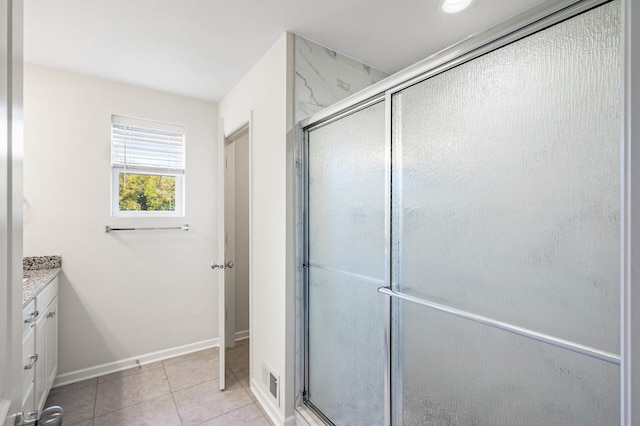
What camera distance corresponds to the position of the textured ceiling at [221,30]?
1555 mm

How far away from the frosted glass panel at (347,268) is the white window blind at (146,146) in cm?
159

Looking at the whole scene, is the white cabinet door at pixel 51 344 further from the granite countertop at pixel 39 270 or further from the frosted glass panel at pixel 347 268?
the frosted glass panel at pixel 347 268

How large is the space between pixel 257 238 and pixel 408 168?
127cm

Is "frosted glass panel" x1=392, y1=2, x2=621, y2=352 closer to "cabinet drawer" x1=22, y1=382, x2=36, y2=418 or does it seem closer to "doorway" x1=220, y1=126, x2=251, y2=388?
"cabinet drawer" x1=22, y1=382, x2=36, y2=418

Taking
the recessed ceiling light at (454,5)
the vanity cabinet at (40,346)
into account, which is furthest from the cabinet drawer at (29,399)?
the recessed ceiling light at (454,5)

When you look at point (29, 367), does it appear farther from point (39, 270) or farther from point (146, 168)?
point (146, 168)

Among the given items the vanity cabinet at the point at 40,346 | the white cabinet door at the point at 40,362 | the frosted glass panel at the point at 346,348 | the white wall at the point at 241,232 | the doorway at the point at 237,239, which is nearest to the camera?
the frosted glass panel at the point at 346,348

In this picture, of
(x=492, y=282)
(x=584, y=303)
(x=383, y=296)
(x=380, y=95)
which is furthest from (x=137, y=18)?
(x=584, y=303)

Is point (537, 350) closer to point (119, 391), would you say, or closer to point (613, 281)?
point (613, 281)

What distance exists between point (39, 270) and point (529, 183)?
298 cm

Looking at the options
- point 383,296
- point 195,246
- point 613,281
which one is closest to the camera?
point 613,281

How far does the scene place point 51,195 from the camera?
223 cm

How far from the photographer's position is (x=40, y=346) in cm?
175

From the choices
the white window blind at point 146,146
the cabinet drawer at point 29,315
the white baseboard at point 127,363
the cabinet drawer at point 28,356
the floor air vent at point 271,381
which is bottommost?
the white baseboard at point 127,363
